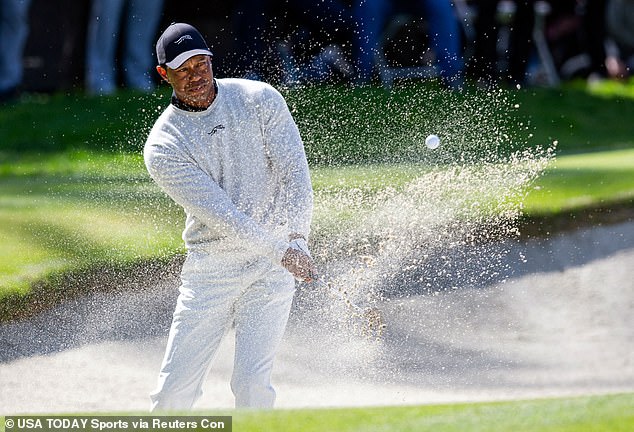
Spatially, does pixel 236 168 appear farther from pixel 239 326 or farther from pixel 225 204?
pixel 239 326

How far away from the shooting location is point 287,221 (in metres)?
5.23

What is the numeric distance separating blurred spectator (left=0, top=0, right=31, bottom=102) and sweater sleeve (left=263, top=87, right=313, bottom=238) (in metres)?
7.76

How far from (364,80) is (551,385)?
227 inches

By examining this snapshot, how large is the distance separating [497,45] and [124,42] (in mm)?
3971

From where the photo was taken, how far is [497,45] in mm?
14266

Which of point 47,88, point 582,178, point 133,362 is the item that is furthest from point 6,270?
point 47,88

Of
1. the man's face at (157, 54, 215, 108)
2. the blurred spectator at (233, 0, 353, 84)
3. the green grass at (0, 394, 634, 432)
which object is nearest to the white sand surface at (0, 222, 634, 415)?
the green grass at (0, 394, 634, 432)

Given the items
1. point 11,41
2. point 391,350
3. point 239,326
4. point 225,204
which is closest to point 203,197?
point 225,204

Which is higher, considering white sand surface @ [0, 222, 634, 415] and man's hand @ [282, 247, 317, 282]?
man's hand @ [282, 247, 317, 282]

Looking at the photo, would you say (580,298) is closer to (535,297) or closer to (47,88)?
(535,297)

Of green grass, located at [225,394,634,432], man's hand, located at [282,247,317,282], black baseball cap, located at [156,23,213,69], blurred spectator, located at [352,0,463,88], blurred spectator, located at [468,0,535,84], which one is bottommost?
blurred spectator, located at [468,0,535,84]

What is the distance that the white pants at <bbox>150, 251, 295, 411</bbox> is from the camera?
5160 millimetres

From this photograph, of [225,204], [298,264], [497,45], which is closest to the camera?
[298,264]

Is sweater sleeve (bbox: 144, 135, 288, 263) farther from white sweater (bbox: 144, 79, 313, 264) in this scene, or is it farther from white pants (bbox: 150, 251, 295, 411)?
white pants (bbox: 150, 251, 295, 411)
